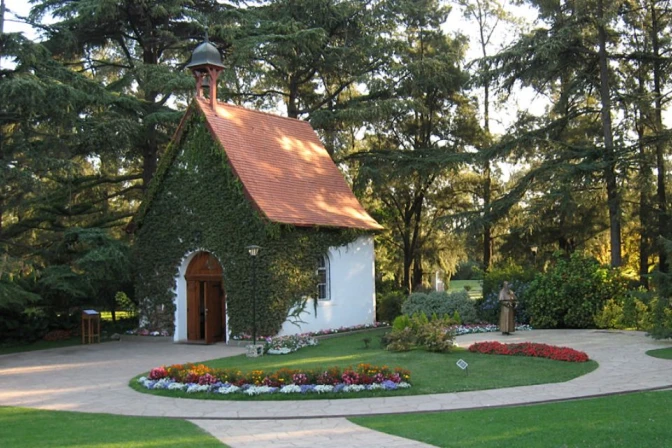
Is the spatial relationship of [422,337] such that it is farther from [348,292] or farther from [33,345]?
[33,345]

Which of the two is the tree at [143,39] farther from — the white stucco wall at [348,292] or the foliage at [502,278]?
the foliage at [502,278]

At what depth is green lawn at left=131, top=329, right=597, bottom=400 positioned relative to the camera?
1177 cm

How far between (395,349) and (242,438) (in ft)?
28.1

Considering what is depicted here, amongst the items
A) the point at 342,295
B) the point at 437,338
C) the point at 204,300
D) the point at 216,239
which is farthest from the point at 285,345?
the point at 342,295

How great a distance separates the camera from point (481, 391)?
450 inches

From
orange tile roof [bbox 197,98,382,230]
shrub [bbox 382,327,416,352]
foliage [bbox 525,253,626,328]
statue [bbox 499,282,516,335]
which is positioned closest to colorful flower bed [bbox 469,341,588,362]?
shrub [bbox 382,327,416,352]

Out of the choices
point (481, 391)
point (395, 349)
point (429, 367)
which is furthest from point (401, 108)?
point (481, 391)

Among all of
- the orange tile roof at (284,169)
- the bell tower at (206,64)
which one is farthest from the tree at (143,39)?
the orange tile roof at (284,169)

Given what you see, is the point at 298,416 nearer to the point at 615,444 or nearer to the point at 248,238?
the point at 615,444

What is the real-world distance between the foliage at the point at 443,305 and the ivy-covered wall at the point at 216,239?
325 centimetres

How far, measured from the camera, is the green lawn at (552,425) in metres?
7.63

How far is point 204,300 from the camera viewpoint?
22.7m

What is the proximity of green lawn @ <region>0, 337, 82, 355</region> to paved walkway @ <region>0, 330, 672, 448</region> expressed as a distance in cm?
395

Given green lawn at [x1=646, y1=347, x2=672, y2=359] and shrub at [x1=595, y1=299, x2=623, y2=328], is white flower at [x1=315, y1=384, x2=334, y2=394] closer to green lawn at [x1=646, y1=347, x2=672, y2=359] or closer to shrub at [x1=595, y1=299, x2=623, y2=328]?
green lawn at [x1=646, y1=347, x2=672, y2=359]
